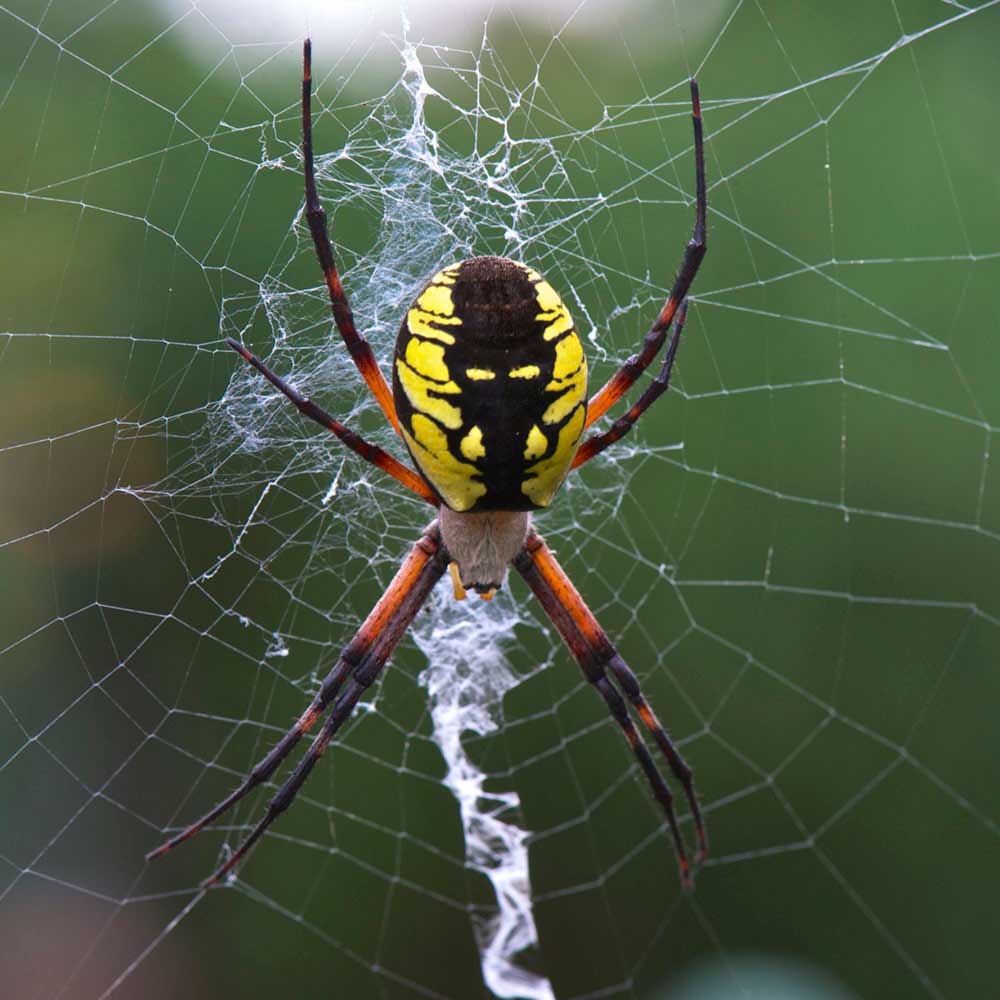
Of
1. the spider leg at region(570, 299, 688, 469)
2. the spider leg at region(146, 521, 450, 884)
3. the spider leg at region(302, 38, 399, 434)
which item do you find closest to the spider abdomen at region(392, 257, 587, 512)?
the spider leg at region(302, 38, 399, 434)

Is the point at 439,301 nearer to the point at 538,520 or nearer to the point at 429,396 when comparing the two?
the point at 429,396

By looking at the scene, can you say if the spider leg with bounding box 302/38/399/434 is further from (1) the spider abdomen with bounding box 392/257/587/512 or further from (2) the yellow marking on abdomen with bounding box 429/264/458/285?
(2) the yellow marking on abdomen with bounding box 429/264/458/285

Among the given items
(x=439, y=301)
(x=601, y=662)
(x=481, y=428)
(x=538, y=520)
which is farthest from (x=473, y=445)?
(x=538, y=520)

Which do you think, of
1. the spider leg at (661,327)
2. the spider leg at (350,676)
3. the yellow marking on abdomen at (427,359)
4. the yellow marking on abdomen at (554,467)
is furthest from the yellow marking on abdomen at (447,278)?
the spider leg at (350,676)

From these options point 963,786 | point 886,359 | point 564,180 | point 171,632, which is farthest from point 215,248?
point 963,786

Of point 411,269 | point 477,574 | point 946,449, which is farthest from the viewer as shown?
point 946,449

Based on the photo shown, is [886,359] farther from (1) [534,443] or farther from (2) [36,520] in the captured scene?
(2) [36,520]

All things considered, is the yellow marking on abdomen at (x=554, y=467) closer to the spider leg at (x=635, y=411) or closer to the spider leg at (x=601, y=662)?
the spider leg at (x=635, y=411)
